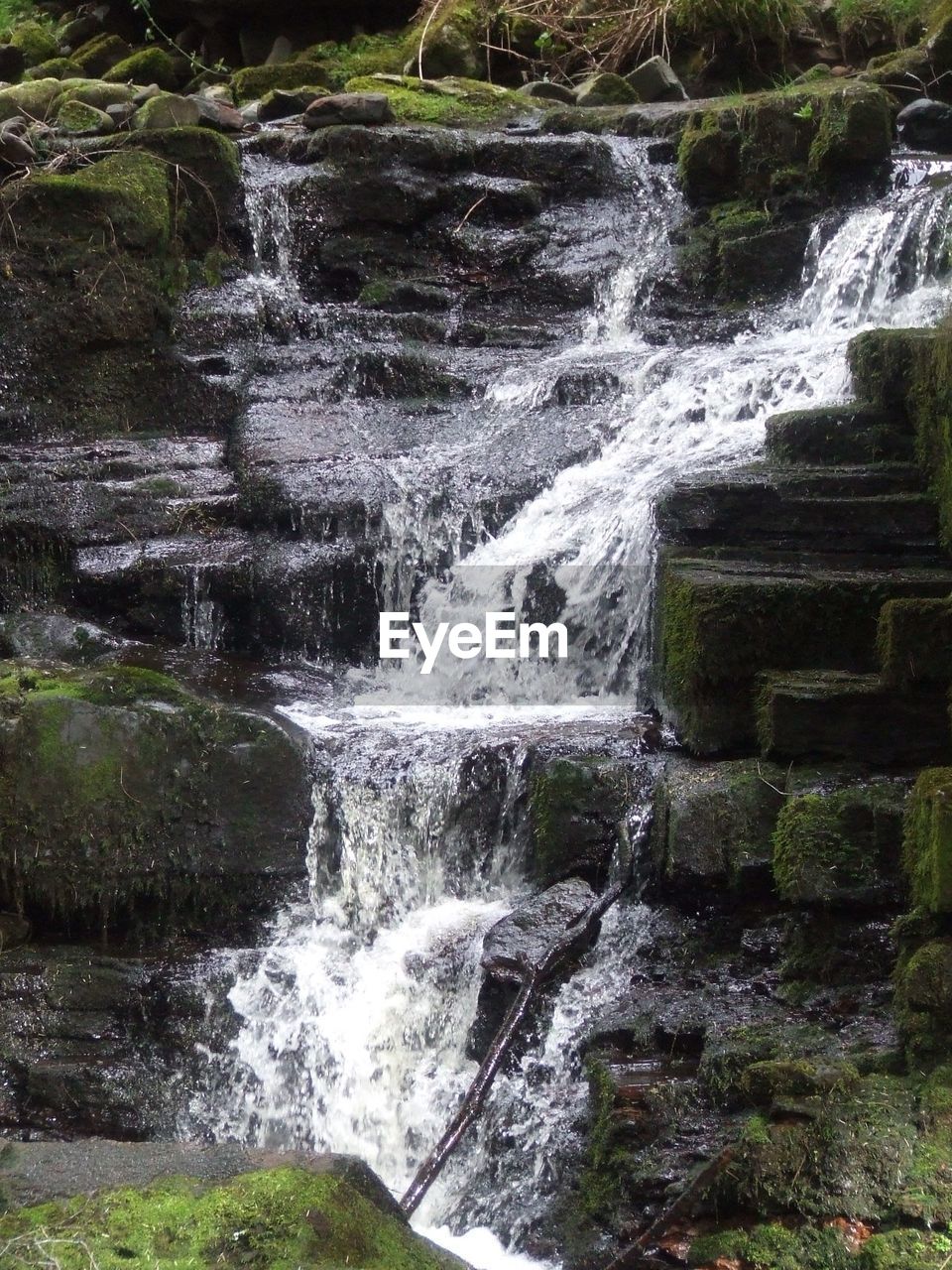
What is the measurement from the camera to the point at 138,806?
5398 mm

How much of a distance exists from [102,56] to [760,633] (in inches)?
450

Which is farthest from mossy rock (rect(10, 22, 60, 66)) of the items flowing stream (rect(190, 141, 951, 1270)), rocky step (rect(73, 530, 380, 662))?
rocky step (rect(73, 530, 380, 662))

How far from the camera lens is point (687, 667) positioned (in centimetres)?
540

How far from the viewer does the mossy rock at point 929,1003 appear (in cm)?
366

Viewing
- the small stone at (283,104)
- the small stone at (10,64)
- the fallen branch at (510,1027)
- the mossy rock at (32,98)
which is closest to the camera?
the fallen branch at (510,1027)

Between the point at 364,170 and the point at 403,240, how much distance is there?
586 mm

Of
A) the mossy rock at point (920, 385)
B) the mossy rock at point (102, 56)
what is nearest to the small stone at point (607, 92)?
the mossy rock at point (102, 56)

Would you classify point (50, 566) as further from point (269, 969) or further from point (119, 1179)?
point (119, 1179)

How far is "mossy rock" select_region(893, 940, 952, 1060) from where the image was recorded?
366 cm

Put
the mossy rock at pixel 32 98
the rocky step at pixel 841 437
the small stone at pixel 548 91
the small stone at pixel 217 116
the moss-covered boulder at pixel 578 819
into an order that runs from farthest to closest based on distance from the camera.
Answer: the small stone at pixel 548 91 → the mossy rock at pixel 32 98 → the small stone at pixel 217 116 → the rocky step at pixel 841 437 → the moss-covered boulder at pixel 578 819

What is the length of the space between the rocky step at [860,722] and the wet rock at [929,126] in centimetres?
697

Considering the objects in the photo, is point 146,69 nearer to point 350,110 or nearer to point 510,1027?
point 350,110

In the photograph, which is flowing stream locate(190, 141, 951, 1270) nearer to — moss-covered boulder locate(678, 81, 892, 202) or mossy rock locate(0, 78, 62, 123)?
moss-covered boulder locate(678, 81, 892, 202)

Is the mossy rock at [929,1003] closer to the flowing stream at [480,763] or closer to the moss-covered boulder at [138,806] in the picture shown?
the flowing stream at [480,763]
